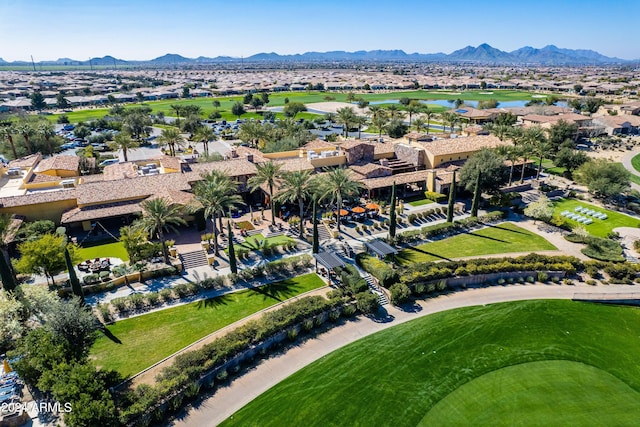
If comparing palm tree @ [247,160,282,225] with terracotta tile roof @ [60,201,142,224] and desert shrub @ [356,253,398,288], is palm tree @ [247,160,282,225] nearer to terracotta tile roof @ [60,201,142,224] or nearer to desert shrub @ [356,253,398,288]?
desert shrub @ [356,253,398,288]

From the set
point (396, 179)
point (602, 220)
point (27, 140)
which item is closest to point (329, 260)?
point (396, 179)

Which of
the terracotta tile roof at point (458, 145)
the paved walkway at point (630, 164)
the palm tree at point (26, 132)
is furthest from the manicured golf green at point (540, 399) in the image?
the palm tree at point (26, 132)

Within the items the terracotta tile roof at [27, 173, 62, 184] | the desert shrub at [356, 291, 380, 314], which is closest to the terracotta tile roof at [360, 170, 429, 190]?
the desert shrub at [356, 291, 380, 314]

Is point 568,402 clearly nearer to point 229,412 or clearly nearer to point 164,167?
point 229,412

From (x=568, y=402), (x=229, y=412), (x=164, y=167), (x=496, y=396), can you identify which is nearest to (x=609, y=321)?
(x=568, y=402)

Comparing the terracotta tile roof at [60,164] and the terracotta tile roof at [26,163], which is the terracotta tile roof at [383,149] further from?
the terracotta tile roof at [26,163]

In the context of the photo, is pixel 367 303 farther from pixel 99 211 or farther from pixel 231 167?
pixel 99 211
